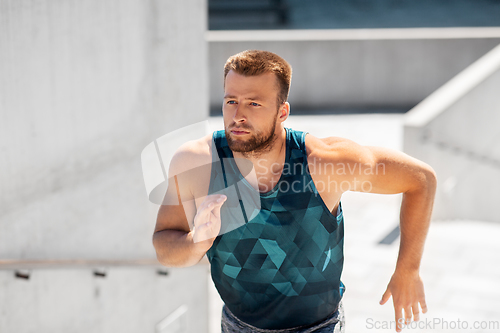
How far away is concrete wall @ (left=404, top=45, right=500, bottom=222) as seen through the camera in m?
7.27

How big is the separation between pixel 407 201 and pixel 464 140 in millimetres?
6158

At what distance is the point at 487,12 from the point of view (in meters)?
17.9

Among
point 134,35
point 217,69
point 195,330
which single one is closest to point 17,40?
point 134,35

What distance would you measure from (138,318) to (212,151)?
6.74 feet

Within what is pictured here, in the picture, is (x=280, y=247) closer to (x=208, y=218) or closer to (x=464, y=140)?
(x=208, y=218)

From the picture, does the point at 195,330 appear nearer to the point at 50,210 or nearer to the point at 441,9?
the point at 50,210

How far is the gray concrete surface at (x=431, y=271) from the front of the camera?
463 centimetres

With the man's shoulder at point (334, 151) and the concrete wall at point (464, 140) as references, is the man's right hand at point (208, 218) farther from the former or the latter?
the concrete wall at point (464, 140)

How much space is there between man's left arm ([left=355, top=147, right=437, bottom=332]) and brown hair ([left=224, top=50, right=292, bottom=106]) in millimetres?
448

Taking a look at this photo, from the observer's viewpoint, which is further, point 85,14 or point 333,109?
point 333,109

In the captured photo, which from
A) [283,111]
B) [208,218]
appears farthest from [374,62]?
[208,218]

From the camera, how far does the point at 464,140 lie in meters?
8.01

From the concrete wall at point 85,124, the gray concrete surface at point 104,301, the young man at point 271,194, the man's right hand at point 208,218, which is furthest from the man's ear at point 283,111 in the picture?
the gray concrete surface at point 104,301

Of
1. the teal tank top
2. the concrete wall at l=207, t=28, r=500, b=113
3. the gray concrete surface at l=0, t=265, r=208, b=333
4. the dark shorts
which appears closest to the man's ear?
the teal tank top
